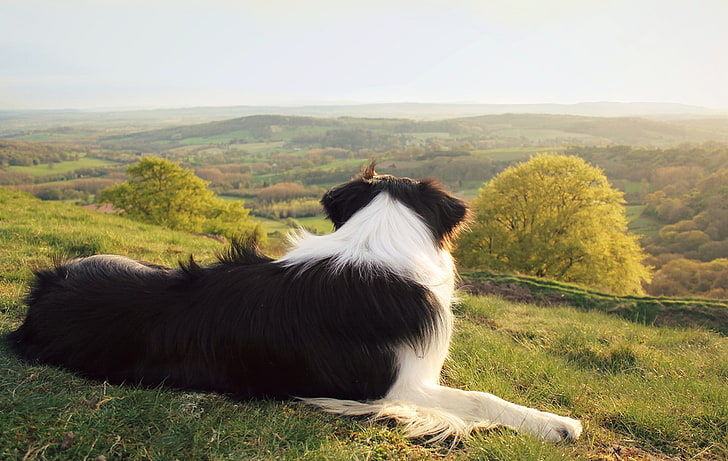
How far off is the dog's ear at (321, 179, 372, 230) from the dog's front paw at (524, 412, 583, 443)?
188 centimetres

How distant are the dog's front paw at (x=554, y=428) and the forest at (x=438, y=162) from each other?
2377mm

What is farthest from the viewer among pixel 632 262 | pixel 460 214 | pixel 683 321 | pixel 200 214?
pixel 200 214

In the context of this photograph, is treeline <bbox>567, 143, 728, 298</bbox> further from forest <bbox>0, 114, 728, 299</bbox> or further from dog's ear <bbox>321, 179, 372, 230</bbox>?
dog's ear <bbox>321, 179, 372, 230</bbox>

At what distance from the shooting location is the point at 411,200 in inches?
129

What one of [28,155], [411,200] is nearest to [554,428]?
[411,200]

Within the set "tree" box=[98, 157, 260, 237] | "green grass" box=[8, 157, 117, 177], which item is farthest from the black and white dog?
"green grass" box=[8, 157, 117, 177]

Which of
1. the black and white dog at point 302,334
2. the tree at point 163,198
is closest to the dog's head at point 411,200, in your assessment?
the black and white dog at point 302,334

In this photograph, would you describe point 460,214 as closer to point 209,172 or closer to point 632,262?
point 632,262

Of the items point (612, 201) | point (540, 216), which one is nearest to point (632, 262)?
point (612, 201)

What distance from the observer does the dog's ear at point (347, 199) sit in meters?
3.30

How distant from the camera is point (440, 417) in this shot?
2770 mm

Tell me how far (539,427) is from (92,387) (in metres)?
2.89

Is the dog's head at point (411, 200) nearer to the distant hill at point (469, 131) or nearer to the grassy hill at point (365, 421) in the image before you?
the grassy hill at point (365, 421)

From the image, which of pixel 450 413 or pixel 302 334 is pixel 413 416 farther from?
pixel 302 334
